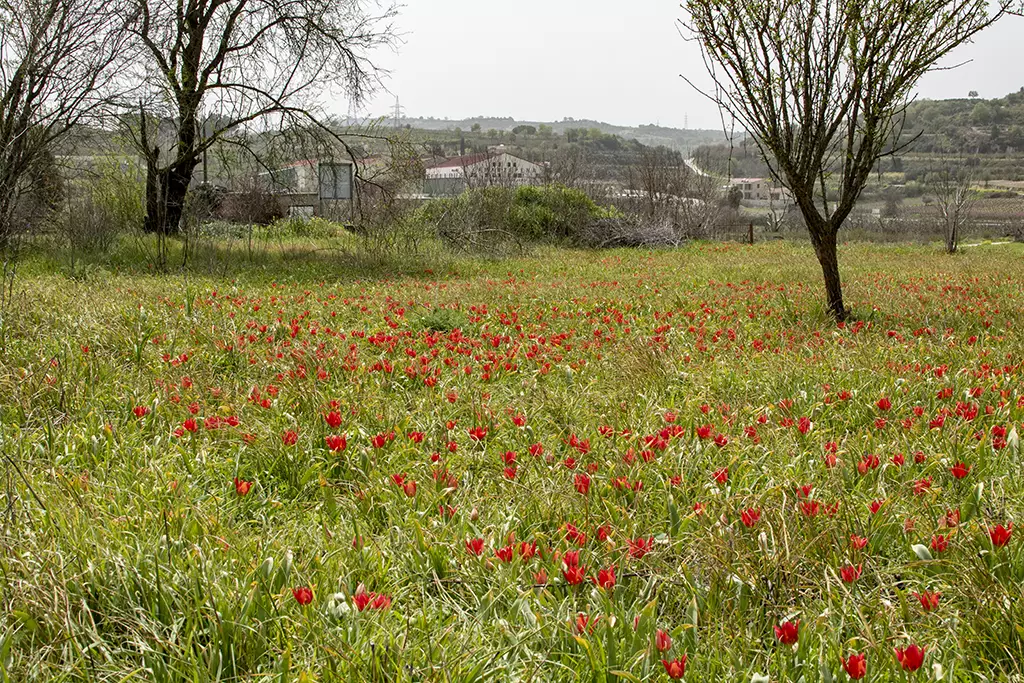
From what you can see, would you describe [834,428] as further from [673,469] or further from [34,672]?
[34,672]

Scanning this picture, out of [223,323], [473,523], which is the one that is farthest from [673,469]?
[223,323]

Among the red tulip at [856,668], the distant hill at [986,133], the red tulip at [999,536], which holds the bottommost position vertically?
the red tulip at [856,668]

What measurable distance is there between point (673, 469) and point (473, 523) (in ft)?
3.29

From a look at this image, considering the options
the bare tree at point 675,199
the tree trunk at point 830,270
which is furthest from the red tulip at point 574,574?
the bare tree at point 675,199

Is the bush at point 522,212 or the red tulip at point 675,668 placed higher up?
the bush at point 522,212

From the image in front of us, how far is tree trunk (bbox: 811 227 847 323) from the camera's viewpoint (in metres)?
7.52

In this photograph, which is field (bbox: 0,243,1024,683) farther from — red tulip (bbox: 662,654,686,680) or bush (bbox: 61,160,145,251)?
bush (bbox: 61,160,145,251)

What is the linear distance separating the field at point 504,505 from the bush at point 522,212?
499 inches

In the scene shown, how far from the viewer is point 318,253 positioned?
14.7 metres

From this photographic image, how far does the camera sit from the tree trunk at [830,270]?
7.52 m

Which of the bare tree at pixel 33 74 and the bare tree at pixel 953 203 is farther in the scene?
the bare tree at pixel 953 203

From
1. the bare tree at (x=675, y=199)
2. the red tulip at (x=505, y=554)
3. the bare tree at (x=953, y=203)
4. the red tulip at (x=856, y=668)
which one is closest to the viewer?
the red tulip at (x=856, y=668)

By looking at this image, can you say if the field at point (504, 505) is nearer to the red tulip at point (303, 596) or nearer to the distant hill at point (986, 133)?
the red tulip at point (303, 596)

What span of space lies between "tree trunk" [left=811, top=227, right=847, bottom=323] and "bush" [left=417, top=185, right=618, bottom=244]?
10149mm
